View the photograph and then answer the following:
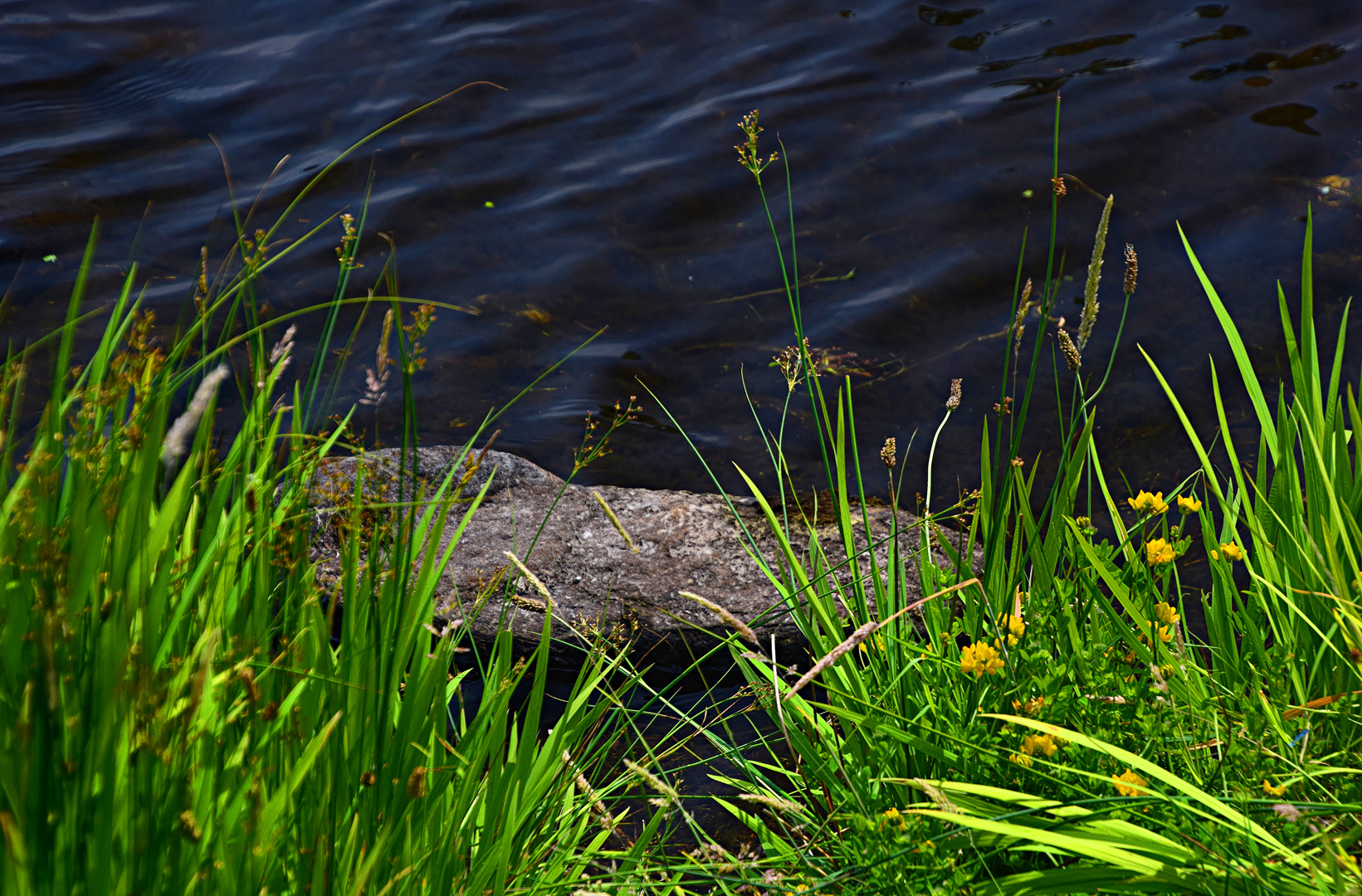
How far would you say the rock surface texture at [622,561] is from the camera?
9.39 ft

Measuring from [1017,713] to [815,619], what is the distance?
1.86ft

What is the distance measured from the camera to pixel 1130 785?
4.00 ft

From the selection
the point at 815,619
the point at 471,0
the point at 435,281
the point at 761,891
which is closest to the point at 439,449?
the point at 435,281

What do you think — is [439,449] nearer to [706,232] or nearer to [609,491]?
[609,491]

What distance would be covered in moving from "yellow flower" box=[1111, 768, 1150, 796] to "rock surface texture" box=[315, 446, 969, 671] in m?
1.25

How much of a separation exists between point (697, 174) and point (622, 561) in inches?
112

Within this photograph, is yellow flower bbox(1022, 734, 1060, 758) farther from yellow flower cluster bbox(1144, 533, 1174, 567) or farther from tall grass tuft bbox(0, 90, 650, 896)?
tall grass tuft bbox(0, 90, 650, 896)

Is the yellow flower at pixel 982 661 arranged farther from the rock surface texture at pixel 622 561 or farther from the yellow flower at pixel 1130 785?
the rock surface texture at pixel 622 561

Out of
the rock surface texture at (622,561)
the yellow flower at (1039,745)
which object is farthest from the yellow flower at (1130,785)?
the rock surface texture at (622,561)

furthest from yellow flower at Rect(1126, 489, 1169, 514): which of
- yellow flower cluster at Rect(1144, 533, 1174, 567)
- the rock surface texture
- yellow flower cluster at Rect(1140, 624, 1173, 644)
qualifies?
the rock surface texture

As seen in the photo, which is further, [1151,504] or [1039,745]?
[1151,504]

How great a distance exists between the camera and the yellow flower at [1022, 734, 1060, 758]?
4.41 feet

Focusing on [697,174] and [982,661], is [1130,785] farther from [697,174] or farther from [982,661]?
[697,174]

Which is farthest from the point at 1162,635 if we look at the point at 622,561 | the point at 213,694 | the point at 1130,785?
the point at 622,561
